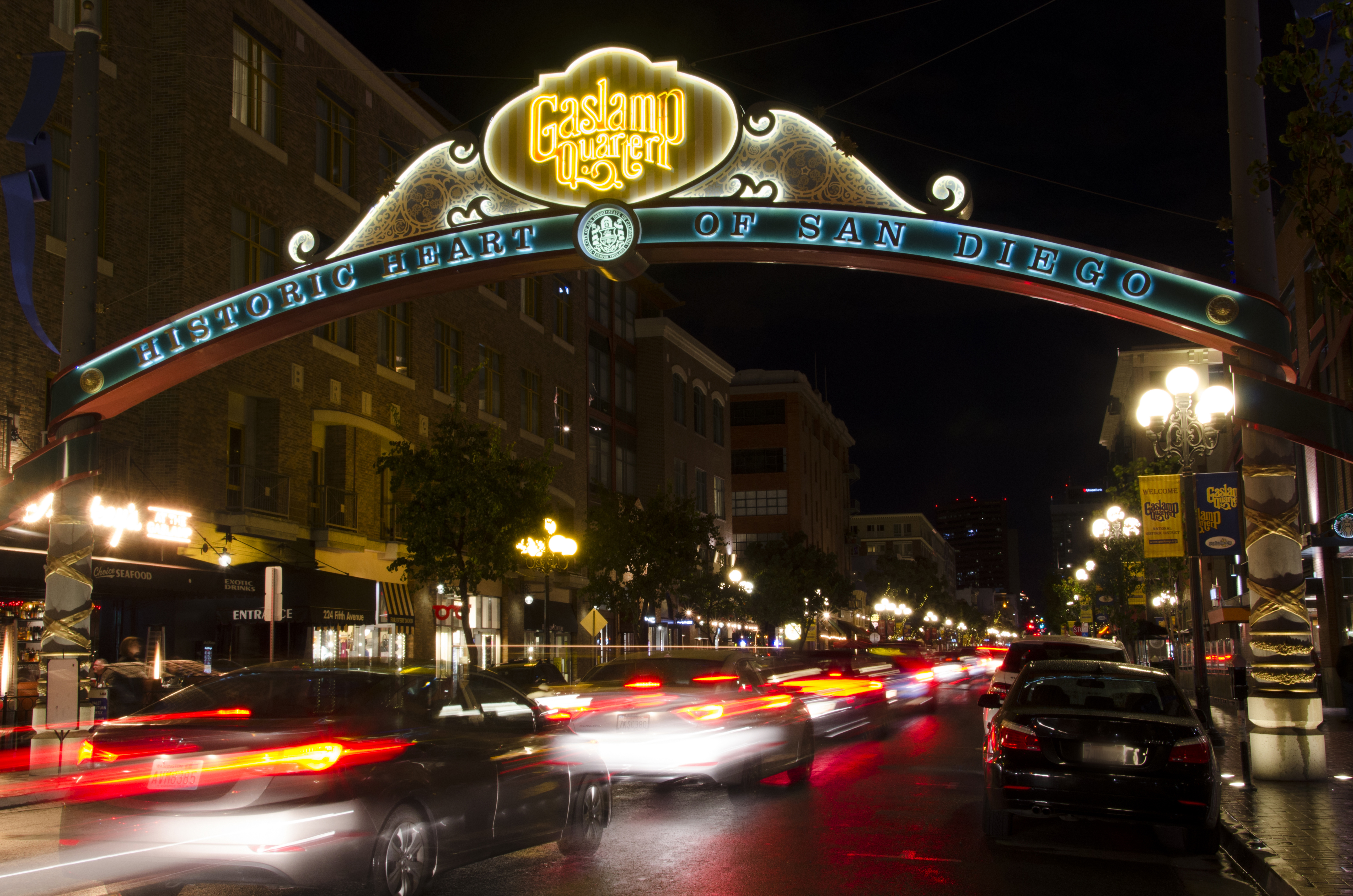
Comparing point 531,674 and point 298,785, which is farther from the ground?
point 298,785

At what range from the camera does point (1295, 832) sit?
34.3ft

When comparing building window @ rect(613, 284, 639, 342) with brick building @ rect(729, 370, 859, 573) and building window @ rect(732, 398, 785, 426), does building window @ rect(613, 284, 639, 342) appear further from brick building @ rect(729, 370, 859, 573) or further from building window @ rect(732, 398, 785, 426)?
building window @ rect(732, 398, 785, 426)

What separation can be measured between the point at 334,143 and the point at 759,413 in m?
63.1

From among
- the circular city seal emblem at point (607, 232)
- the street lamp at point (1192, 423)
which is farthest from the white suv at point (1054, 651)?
the circular city seal emblem at point (607, 232)

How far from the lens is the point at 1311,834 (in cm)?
1034

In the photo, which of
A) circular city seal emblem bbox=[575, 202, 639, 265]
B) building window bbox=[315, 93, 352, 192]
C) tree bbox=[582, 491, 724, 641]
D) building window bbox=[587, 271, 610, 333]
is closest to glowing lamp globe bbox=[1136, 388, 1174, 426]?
circular city seal emblem bbox=[575, 202, 639, 265]

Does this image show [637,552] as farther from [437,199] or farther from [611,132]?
[611,132]

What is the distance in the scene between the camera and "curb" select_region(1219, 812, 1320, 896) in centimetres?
828

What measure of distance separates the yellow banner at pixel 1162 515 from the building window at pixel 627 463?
121 feet

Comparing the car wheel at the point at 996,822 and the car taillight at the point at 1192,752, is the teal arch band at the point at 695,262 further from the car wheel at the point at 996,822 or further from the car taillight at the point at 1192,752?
the car wheel at the point at 996,822

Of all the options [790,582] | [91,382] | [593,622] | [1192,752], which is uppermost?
[91,382]

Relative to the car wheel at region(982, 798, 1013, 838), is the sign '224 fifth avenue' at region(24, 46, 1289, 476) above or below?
above

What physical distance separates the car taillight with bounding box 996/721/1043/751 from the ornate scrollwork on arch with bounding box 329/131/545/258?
10.2m

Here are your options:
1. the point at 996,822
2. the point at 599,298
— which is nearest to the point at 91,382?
the point at 996,822
